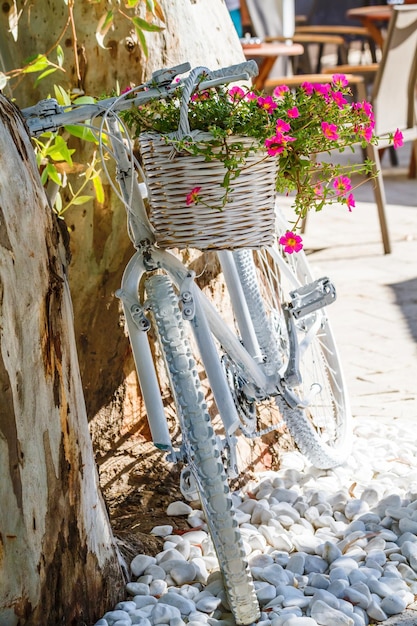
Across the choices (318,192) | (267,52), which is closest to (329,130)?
(318,192)

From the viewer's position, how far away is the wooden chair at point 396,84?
16.4ft

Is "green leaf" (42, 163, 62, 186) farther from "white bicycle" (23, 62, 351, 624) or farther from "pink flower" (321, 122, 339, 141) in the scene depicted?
"pink flower" (321, 122, 339, 141)

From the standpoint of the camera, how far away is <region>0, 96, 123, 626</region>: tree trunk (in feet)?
5.46

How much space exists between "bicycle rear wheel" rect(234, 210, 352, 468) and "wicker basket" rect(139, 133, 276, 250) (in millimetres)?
501

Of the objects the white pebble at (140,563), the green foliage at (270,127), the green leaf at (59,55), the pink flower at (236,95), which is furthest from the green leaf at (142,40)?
the white pebble at (140,563)

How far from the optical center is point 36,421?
1.70m

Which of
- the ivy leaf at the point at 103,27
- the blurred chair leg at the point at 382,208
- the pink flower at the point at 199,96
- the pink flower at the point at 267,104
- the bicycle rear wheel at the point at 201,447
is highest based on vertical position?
the ivy leaf at the point at 103,27

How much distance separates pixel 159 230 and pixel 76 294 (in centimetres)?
80

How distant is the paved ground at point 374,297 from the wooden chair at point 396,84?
0.31 meters

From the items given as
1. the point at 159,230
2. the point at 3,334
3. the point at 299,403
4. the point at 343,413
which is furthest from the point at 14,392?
the point at 343,413

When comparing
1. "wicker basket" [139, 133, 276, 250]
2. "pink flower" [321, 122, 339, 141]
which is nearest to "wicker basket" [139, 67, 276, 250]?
"wicker basket" [139, 133, 276, 250]

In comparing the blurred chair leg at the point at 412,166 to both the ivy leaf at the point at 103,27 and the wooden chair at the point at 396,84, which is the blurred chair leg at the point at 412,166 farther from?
the ivy leaf at the point at 103,27

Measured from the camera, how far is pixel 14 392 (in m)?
1.67

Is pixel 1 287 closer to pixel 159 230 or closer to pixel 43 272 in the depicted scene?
pixel 43 272
